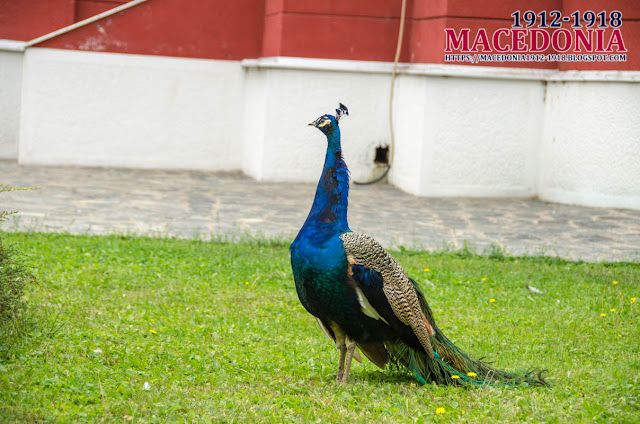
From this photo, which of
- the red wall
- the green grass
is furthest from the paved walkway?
the red wall

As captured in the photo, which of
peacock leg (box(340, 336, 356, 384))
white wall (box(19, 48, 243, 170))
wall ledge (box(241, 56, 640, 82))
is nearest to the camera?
peacock leg (box(340, 336, 356, 384))

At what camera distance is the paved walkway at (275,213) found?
980 centimetres

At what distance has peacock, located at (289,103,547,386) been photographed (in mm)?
4750

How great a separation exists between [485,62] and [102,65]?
20.7 ft

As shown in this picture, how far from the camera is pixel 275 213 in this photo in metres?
11.2

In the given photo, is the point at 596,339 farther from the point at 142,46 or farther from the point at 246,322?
the point at 142,46

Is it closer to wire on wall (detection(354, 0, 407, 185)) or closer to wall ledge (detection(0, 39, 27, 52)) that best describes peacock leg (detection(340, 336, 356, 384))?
wire on wall (detection(354, 0, 407, 185))

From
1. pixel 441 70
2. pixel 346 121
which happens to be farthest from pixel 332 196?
pixel 346 121

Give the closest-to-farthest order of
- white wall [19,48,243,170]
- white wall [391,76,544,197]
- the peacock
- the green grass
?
the green grass → the peacock → white wall [391,76,544,197] → white wall [19,48,243,170]

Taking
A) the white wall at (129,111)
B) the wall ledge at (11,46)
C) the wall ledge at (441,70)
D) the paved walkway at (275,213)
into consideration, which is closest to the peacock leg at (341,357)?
the paved walkway at (275,213)

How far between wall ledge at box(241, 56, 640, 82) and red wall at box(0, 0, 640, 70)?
0.10 meters

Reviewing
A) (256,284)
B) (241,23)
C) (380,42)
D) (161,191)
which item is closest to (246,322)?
(256,284)

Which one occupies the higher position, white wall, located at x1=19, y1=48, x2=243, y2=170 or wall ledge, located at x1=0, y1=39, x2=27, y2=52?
wall ledge, located at x1=0, y1=39, x2=27, y2=52

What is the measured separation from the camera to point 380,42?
13.7 m
